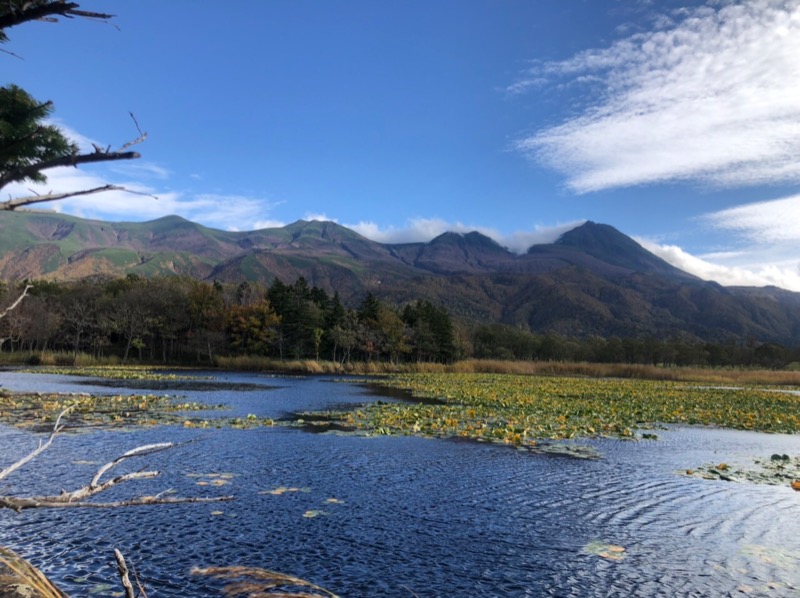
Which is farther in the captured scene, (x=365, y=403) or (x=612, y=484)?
(x=365, y=403)

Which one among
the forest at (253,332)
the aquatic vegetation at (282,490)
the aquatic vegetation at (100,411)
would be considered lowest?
the aquatic vegetation at (100,411)

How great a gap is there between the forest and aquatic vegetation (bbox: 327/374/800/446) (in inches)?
1788

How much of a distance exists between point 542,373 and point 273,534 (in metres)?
62.9

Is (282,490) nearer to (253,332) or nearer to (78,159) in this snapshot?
(78,159)

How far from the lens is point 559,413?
27.9 meters

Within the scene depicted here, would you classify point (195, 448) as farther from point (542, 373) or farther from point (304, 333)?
point (304, 333)

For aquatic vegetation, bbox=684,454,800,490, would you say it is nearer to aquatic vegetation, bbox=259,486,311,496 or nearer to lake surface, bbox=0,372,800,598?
lake surface, bbox=0,372,800,598

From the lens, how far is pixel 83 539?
965 centimetres

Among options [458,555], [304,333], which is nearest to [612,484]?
[458,555]

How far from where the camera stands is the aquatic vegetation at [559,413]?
72.6ft

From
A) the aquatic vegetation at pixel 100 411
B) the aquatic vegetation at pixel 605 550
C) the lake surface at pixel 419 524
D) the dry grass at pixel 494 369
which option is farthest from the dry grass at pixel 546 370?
the aquatic vegetation at pixel 605 550

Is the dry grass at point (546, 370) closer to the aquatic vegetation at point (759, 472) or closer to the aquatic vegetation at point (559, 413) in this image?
the aquatic vegetation at point (559, 413)

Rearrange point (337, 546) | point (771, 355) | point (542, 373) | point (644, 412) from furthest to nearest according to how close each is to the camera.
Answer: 1. point (771, 355)
2. point (542, 373)
3. point (644, 412)
4. point (337, 546)

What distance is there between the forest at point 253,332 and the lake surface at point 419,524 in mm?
62944
